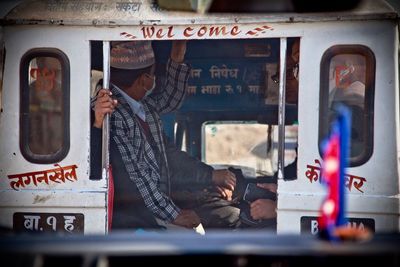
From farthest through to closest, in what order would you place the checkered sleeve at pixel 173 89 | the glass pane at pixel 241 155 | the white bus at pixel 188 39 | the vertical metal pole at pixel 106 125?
the glass pane at pixel 241 155
the checkered sleeve at pixel 173 89
the vertical metal pole at pixel 106 125
the white bus at pixel 188 39

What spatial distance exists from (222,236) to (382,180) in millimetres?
2480

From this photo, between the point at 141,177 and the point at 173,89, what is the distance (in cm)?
99

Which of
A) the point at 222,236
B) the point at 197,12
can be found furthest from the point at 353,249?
the point at 197,12

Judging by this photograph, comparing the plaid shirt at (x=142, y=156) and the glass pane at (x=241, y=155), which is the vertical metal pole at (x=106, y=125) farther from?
the glass pane at (x=241, y=155)

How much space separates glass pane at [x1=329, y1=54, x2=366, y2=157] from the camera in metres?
4.70

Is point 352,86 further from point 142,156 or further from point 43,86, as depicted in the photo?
point 43,86

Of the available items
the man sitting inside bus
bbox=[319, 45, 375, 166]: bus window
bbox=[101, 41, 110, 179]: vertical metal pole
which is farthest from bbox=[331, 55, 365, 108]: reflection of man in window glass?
bbox=[101, 41, 110, 179]: vertical metal pole

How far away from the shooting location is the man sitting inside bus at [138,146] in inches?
203

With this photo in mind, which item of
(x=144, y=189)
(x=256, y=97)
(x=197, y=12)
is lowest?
(x=144, y=189)

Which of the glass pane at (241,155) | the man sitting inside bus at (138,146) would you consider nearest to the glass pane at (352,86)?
the man sitting inside bus at (138,146)

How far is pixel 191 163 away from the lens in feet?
20.4

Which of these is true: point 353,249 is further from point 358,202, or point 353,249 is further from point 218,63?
point 218,63

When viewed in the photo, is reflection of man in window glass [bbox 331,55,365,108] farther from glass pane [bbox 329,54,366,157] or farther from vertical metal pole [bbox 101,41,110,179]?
vertical metal pole [bbox 101,41,110,179]

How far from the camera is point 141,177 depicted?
5.28 metres
